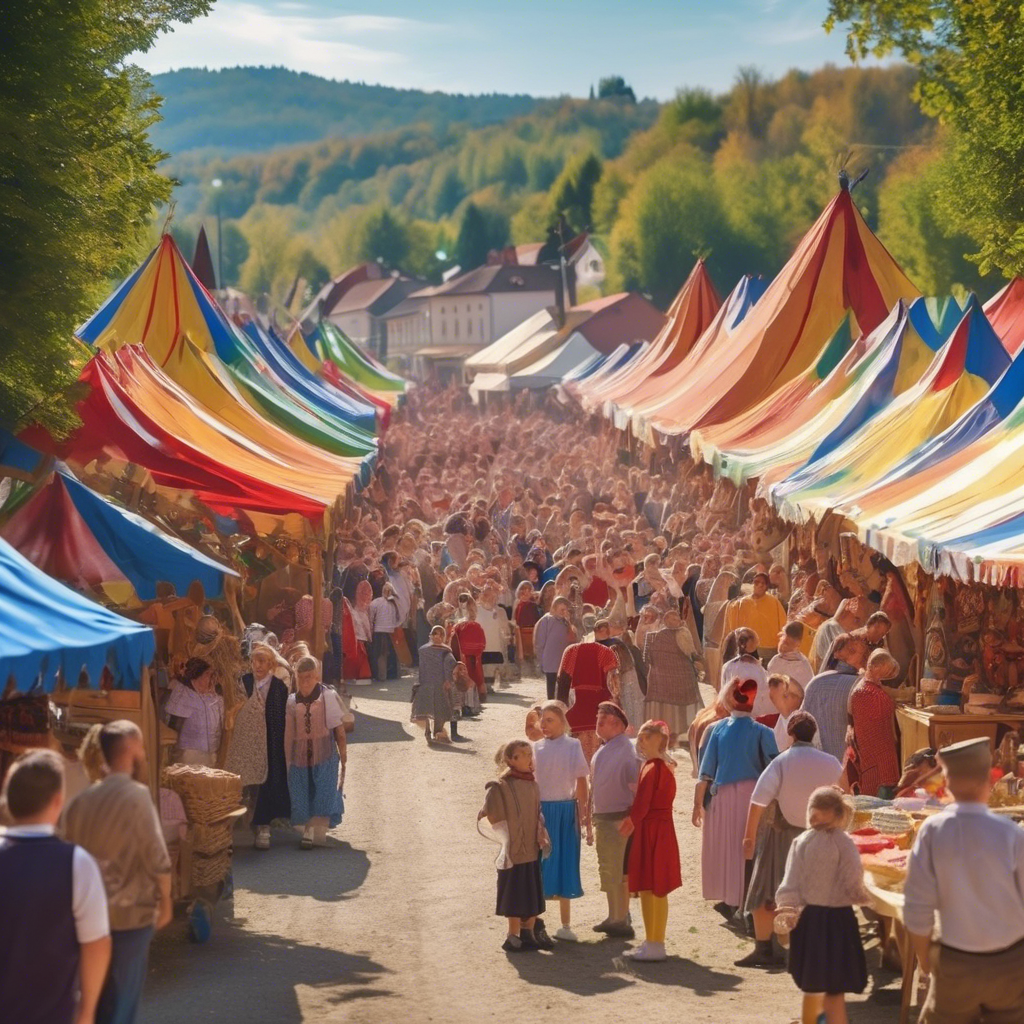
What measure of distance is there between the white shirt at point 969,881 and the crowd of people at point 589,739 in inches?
0.4

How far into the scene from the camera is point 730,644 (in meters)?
13.3

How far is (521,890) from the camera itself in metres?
9.08

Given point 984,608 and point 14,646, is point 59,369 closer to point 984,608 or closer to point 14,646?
point 14,646

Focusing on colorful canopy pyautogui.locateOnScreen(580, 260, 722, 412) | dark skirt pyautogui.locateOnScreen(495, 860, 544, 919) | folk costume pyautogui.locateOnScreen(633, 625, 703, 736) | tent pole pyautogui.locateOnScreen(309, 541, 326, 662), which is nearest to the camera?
dark skirt pyautogui.locateOnScreen(495, 860, 544, 919)

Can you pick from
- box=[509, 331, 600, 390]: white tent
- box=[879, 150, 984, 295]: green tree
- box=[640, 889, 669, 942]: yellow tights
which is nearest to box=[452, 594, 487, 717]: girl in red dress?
box=[640, 889, 669, 942]: yellow tights

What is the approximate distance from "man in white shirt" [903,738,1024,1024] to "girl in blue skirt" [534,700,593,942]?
3.82m

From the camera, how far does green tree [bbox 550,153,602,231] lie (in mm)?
135125

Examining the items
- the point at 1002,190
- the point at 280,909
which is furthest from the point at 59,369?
the point at 1002,190

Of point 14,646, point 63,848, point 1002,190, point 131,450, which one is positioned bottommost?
point 63,848

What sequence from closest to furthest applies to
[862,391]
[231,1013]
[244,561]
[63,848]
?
1. [63,848]
2. [231,1013]
3. [244,561]
4. [862,391]

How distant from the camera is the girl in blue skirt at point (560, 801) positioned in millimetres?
9469

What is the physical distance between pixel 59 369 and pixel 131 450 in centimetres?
163

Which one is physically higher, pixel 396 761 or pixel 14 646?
pixel 14 646

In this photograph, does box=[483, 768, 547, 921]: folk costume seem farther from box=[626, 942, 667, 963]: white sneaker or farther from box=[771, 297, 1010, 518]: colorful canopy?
box=[771, 297, 1010, 518]: colorful canopy
